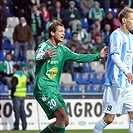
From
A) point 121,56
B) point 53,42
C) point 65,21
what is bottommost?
point 121,56

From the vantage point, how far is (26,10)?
25.4 metres

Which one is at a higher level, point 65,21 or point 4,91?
point 65,21

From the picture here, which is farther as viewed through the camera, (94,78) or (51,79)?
(94,78)

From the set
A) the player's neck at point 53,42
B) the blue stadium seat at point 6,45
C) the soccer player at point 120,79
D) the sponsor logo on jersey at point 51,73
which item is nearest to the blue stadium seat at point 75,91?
the blue stadium seat at point 6,45

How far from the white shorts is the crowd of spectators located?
1208cm

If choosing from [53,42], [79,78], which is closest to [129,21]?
[53,42]

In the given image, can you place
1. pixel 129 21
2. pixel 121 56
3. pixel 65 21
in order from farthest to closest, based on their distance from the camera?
pixel 65 21 < pixel 129 21 < pixel 121 56

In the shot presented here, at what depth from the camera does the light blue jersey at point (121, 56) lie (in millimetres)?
10648

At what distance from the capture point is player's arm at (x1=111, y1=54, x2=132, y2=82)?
33.4 ft

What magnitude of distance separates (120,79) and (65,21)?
14957 mm

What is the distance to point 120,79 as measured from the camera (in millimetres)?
10750

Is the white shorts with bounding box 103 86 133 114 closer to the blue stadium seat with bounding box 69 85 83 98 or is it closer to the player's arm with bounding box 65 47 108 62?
the player's arm with bounding box 65 47 108 62

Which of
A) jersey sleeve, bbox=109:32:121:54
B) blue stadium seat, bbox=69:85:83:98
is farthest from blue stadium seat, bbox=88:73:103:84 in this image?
jersey sleeve, bbox=109:32:121:54

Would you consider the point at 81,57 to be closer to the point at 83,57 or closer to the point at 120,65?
the point at 83,57
